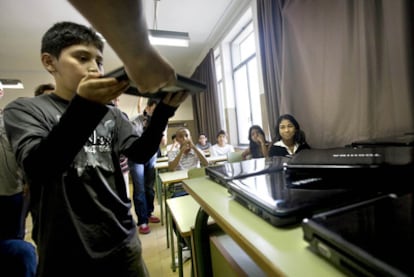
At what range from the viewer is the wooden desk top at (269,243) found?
286 millimetres

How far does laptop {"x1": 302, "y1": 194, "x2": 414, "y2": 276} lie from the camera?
0.24 metres

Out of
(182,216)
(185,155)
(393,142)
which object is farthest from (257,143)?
(393,142)

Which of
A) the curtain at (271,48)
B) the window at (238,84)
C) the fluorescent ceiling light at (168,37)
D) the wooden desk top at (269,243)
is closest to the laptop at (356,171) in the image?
the wooden desk top at (269,243)

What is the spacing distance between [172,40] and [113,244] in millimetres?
3104

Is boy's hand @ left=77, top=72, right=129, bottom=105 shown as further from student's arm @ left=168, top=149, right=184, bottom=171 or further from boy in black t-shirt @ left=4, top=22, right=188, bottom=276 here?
student's arm @ left=168, top=149, right=184, bottom=171

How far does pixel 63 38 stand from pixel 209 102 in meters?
4.40

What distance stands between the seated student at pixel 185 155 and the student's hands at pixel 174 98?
203 cm

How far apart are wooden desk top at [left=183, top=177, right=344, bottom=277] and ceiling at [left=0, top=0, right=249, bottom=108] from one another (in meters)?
2.22

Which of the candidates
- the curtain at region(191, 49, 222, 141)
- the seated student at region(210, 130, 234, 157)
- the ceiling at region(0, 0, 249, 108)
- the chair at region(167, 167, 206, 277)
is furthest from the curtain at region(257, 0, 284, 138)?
the curtain at region(191, 49, 222, 141)

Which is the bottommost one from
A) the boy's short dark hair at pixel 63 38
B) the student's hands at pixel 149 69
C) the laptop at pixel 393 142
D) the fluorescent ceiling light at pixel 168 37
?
the laptop at pixel 393 142

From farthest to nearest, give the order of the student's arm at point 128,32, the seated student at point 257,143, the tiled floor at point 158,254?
the seated student at point 257,143 < the tiled floor at point 158,254 < the student's arm at point 128,32

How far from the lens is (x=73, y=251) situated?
0.56 meters

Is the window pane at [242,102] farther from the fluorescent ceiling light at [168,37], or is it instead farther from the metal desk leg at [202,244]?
the metal desk leg at [202,244]

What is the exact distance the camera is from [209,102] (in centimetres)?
495
